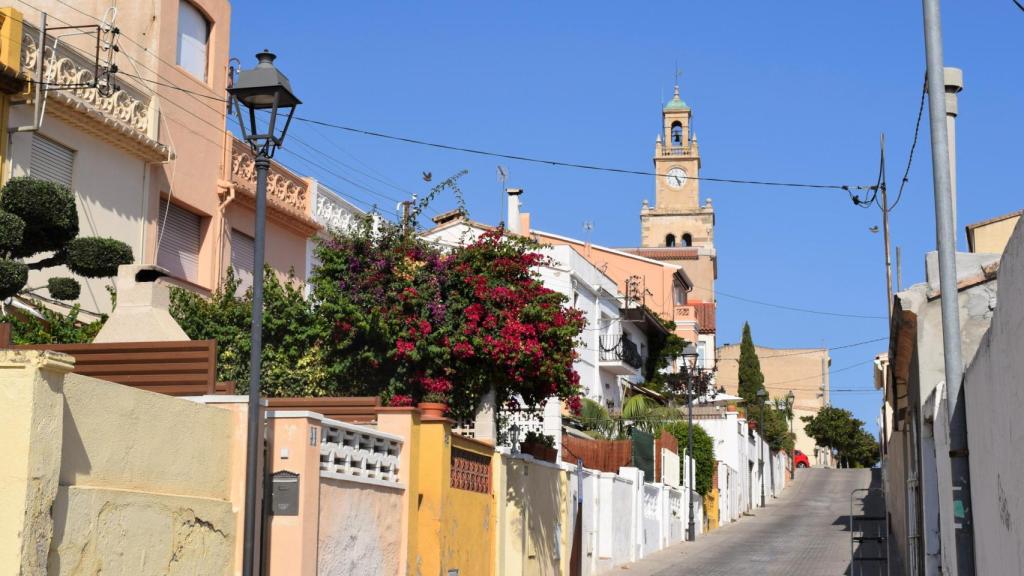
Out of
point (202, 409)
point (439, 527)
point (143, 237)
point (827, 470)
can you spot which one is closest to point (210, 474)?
point (202, 409)

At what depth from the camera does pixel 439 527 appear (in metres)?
16.1

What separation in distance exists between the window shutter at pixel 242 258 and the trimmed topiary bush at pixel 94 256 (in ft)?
26.4

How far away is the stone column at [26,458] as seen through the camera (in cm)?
789

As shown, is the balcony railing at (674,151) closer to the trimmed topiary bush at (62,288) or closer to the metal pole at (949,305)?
the trimmed topiary bush at (62,288)

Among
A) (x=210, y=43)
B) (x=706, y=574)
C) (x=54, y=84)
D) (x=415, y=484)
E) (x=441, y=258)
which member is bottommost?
(x=706, y=574)

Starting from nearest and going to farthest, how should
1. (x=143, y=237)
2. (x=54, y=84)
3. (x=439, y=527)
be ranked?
(x=439, y=527) → (x=54, y=84) → (x=143, y=237)

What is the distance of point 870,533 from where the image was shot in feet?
125

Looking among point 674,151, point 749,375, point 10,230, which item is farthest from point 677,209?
point 10,230

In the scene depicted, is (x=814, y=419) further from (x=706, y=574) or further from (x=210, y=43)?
(x=210, y=43)

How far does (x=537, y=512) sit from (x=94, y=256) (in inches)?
383

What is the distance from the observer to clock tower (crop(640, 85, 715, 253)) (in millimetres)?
108562

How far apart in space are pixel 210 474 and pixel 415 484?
→ 4.98 m

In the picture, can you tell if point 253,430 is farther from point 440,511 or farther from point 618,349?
point 618,349

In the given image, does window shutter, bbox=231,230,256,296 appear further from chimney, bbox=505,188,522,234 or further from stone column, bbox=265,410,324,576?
chimney, bbox=505,188,522,234
